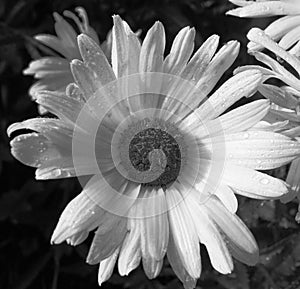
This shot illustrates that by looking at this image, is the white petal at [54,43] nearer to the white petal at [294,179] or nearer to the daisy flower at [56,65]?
the daisy flower at [56,65]

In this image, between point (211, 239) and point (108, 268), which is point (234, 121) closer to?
point (211, 239)

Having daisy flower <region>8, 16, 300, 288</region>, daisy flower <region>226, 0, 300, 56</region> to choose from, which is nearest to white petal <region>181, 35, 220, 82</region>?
daisy flower <region>8, 16, 300, 288</region>

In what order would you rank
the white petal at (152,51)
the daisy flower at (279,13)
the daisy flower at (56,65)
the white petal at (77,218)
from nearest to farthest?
the white petal at (77,218) → the white petal at (152,51) → the daisy flower at (279,13) → the daisy flower at (56,65)

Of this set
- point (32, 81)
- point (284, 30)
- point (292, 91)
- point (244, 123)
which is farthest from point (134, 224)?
point (32, 81)

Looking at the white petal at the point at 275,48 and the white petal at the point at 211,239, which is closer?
the white petal at the point at 211,239

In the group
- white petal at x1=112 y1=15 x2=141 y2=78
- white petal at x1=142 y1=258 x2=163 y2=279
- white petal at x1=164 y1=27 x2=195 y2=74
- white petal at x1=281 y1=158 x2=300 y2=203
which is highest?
white petal at x1=112 y1=15 x2=141 y2=78

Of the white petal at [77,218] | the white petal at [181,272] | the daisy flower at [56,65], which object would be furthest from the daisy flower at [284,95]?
the daisy flower at [56,65]

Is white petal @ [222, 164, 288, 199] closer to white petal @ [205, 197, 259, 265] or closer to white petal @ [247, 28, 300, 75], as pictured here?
white petal @ [205, 197, 259, 265]
